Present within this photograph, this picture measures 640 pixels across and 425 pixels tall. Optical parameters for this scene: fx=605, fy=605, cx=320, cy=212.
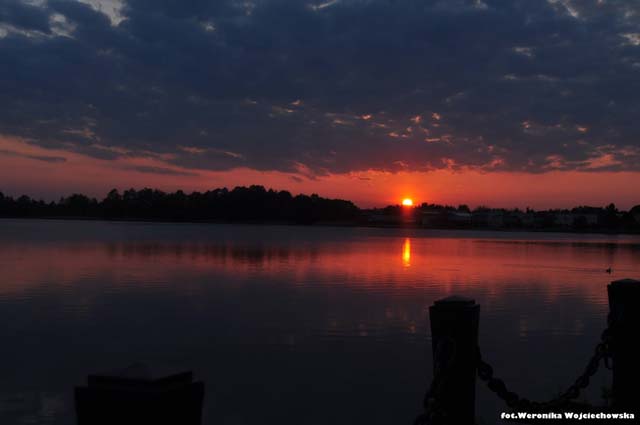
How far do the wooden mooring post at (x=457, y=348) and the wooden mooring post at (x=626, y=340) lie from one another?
2193mm

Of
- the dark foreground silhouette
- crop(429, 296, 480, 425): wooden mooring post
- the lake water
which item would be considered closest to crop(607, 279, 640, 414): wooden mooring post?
crop(429, 296, 480, 425): wooden mooring post

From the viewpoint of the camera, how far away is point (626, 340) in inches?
273

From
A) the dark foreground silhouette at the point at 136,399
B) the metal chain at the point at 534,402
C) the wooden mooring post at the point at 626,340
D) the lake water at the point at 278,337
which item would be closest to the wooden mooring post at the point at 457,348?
the metal chain at the point at 534,402

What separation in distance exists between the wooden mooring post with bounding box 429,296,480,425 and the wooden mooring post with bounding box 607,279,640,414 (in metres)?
2.19

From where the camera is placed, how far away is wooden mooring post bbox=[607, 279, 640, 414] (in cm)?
681

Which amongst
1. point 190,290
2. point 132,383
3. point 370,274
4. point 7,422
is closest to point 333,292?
point 190,290

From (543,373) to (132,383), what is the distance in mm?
15215

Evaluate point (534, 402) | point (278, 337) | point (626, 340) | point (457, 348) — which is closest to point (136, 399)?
point (457, 348)

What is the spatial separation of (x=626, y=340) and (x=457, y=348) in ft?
8.56

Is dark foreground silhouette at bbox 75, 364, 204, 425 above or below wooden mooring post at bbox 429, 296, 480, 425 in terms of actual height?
above

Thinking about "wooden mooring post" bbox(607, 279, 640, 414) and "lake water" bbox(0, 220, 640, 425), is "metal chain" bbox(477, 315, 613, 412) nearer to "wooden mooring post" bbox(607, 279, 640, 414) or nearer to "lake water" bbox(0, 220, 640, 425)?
"wooden mooring post" bbox(607, 279, 640, 414)

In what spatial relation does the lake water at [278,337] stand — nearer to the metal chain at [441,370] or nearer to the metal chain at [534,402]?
the metal chain at [441,370]

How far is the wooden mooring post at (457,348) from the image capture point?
5.55 m

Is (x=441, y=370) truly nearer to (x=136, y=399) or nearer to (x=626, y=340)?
(x=626, y=340)
